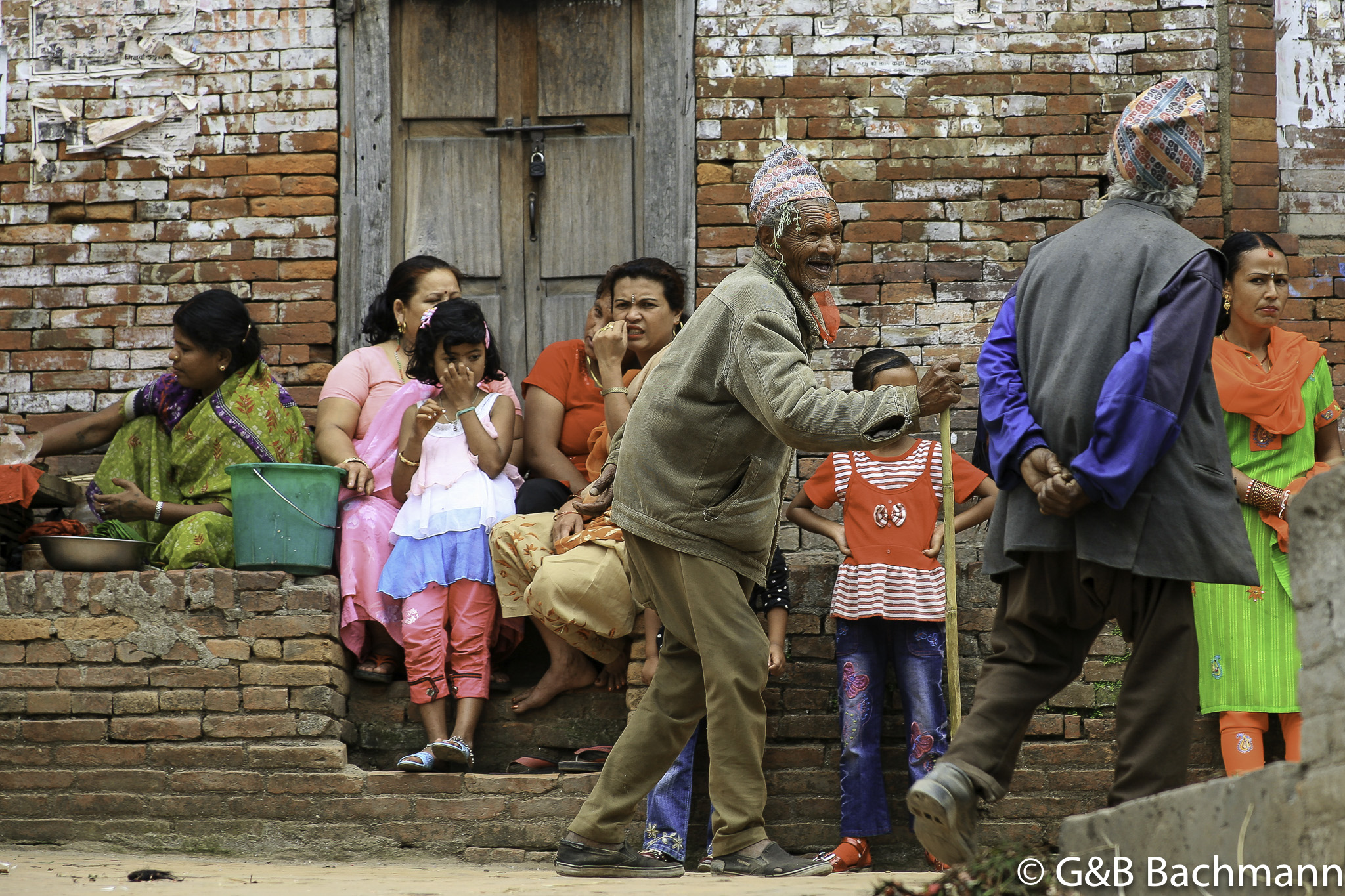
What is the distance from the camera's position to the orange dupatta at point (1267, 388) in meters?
4.96

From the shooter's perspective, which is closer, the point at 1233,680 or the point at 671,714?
the point at 671,714

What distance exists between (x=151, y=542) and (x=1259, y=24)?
5.39 meters

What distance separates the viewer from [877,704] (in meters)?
4.73

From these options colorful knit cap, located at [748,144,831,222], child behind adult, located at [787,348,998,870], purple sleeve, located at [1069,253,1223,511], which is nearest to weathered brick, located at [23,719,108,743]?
child behind adult, located at [787,348,998,870]

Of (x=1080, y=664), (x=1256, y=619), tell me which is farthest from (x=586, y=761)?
(x=1256, y=619)

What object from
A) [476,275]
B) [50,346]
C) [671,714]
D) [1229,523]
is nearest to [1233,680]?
[1229,523]

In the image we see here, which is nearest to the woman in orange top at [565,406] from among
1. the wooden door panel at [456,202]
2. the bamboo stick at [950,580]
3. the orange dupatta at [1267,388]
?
the wooden door panel at [456,202]

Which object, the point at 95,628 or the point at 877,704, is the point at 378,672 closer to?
the point at 95,628

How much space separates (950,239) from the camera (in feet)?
20.1

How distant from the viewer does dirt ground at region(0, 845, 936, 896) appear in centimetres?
334

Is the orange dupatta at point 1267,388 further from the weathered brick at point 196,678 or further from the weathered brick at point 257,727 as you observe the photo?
the weathered brick at point 196,678

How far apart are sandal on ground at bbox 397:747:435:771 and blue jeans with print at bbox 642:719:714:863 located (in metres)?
0.83

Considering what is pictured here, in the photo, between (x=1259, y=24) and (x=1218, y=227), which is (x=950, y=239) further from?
(x=1259, y=24)

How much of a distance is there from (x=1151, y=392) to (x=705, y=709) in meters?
1.59
